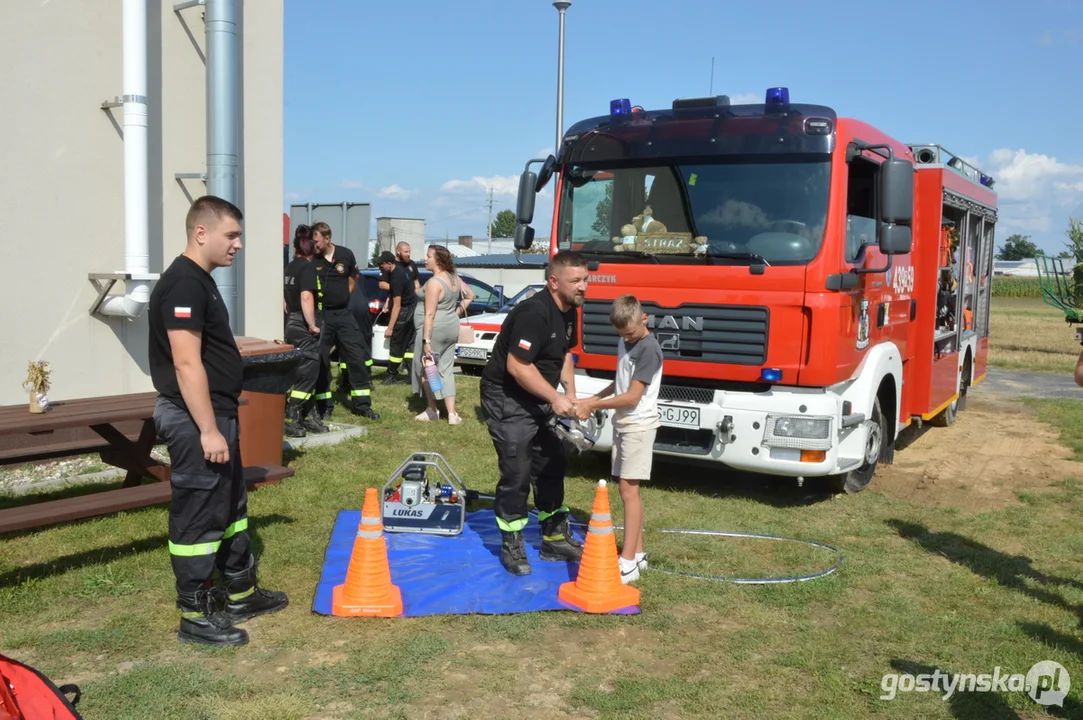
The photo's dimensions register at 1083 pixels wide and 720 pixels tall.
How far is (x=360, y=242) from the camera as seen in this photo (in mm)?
17031

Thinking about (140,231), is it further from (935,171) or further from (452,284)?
(935,171)

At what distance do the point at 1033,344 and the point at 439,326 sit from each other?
2138cm

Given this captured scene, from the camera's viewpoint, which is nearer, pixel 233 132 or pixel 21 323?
pixel 21 323

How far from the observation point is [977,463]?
962 centimetres

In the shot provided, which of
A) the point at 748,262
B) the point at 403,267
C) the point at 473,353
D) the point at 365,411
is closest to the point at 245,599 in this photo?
the point at 748,262

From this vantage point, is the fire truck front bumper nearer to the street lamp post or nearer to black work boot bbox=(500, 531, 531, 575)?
black work boot bbox=(500, 531, 531, 575)

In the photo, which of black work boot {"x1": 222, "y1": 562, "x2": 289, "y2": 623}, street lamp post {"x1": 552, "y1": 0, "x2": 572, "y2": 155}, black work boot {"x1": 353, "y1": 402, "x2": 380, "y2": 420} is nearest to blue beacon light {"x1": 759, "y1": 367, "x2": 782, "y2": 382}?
black work boot {"x1": 222, "y1": 562, "x2": 289, "y2": 623}

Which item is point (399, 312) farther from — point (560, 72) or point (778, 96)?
point (560, 72)

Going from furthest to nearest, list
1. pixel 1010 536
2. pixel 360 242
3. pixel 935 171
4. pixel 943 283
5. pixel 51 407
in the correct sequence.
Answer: pixel 360 242, pixel 943 283, pixel 935 171, pixel 1010 536, pixel 51 407

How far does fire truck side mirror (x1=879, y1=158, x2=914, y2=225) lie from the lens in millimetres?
6768

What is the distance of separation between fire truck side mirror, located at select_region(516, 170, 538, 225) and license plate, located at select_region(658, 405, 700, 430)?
6.99 ft

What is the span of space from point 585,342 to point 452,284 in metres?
2.97

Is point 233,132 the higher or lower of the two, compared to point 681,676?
higher

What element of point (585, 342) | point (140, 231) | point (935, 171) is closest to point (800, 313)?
point (585, 342)
